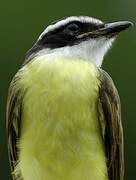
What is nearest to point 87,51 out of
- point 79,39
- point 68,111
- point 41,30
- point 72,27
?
point 79,39

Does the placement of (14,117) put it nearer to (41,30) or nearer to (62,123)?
(62,123)

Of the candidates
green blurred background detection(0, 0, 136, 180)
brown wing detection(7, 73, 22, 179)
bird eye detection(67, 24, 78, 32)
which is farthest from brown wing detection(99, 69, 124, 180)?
green blurred background detection(0, 0, 136, 180)

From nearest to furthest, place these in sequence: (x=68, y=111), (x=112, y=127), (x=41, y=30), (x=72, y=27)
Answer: (x=68, y=111) → (x=112, y=127) → (x=72, y=27) → (x=41, y=30)

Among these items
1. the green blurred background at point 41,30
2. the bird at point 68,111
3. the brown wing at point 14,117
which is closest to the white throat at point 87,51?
the bird at point 68,111

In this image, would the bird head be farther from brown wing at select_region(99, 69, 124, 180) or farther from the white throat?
brown wing at select_region(99, 69, 124, 180)

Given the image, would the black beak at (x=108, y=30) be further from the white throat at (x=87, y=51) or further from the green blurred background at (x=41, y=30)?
the green blurred background at (x=41, y=30)

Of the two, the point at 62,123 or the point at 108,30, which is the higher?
the point at 108,30

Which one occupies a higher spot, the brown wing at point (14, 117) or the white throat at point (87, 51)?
the white throat at point (87, 51)
